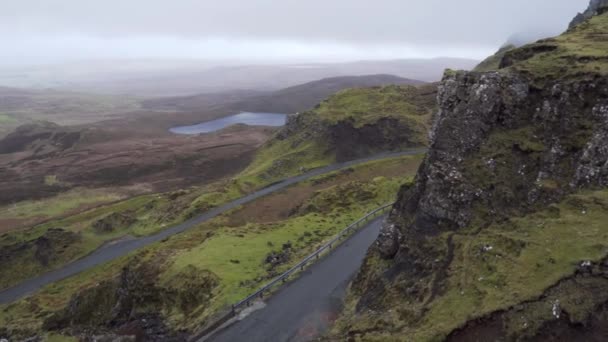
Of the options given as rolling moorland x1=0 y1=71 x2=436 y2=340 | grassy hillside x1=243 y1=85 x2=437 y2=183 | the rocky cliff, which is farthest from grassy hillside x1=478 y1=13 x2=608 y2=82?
grassy hillside x1=243 y1=85 x2=437 y2=183

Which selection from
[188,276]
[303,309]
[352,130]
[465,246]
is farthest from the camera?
[352,130]

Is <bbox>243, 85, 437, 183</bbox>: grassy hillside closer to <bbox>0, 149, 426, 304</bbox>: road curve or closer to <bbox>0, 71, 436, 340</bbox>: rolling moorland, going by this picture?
<bbox>0, 71, 436, 340</bbox>: rolling moorland

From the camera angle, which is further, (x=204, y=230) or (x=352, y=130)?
(x=352, y=130)

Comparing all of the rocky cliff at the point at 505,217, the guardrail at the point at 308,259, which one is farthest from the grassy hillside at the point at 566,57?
the guardrail at the point at 308,259

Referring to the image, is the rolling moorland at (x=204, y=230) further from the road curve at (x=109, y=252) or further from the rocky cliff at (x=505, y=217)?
the rocky cliff at (x=505, y=217)

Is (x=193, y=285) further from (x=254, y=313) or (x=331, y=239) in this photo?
(x=331, y=239)

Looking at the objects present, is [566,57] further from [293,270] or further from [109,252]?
[109,252]

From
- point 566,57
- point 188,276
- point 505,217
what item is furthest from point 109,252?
point 566,57
